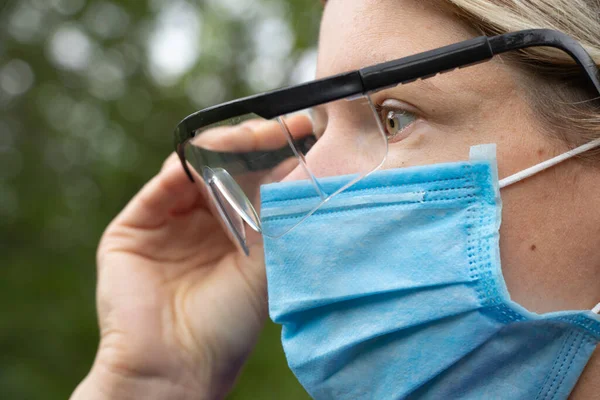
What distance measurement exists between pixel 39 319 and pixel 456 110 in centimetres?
720

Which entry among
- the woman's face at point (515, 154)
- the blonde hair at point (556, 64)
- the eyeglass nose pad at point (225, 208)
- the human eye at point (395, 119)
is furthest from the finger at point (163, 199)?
the blonde hair at point (556, 64)

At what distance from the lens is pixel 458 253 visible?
1.43 metres

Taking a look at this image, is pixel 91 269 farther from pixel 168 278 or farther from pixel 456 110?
pixel 456 110

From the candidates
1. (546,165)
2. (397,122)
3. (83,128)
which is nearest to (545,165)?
(546,165)

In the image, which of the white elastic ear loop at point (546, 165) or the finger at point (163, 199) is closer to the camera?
the white elastic ear loop at point (546, 165)

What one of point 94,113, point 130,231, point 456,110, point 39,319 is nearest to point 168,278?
point 130,231

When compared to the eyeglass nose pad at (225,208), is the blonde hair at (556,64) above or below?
above

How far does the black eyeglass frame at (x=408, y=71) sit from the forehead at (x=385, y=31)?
12 cm

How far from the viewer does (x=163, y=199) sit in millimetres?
2484

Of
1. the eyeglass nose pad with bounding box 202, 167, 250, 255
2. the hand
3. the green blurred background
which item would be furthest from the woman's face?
the green blurred background

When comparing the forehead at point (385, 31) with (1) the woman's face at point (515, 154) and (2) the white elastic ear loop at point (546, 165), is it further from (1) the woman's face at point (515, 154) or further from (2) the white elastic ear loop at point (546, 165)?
(2) the white elastic ear loop at point (546, 165)

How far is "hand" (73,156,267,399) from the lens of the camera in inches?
90.0

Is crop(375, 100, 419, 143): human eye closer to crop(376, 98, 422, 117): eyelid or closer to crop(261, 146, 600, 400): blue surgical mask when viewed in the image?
crop(376, 98, 422, 117): eyelid

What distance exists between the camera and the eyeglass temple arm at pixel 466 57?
1342mm
